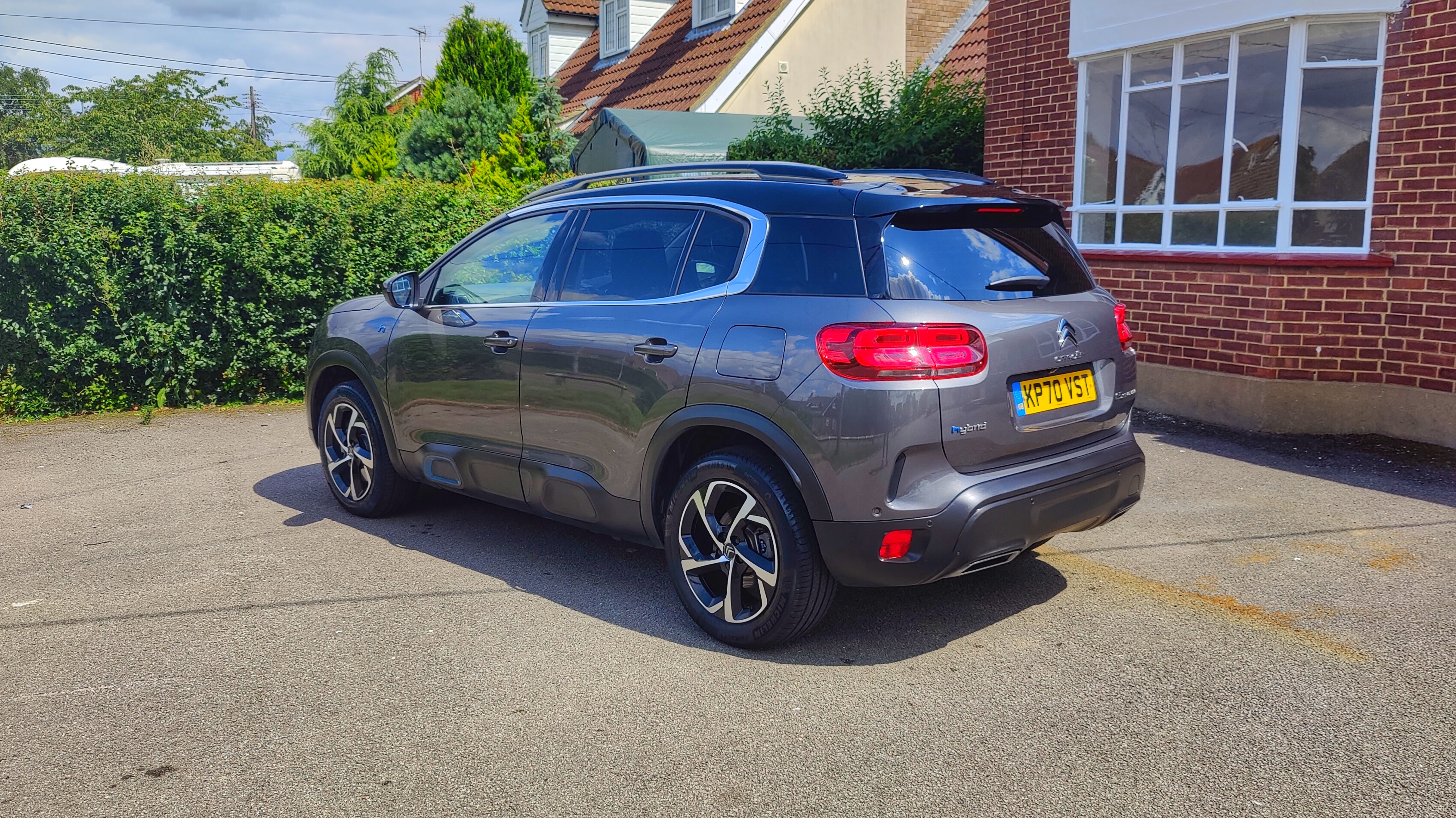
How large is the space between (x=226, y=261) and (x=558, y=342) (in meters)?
6.23

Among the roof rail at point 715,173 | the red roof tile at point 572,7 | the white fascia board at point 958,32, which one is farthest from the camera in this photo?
the red roof tile at point 572,7

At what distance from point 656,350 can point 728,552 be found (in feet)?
2.81

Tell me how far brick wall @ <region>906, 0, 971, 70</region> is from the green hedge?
1214cm

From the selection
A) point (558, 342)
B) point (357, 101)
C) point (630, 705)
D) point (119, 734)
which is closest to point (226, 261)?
point (558, 342)

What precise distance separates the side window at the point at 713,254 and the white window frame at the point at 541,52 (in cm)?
2473

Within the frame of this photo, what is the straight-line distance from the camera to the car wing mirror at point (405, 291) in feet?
19.3

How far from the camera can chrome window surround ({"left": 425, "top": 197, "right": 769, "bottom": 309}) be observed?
168 inches

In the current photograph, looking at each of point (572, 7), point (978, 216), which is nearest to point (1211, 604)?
point (978, 216)

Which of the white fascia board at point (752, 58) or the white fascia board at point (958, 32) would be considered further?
the white fascia board at point (752, 58)

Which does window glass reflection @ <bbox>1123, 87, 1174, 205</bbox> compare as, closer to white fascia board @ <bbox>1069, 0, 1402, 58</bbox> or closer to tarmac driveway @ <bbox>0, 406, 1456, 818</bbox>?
white fascia board @ <bbox>1069, 0, 1402, 58</bbox>

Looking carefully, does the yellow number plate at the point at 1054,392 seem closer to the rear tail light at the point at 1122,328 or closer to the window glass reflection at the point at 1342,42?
the rear tail light at the point at 1122,328

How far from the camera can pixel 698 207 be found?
15.0ft

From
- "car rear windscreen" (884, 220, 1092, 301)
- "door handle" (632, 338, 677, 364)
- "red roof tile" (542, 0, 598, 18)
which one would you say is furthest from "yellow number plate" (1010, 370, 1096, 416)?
"red roof tile" (542, 0, 598, 18)

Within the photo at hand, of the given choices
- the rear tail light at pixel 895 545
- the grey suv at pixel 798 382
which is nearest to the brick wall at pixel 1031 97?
the grey suv at pixel 798 382
